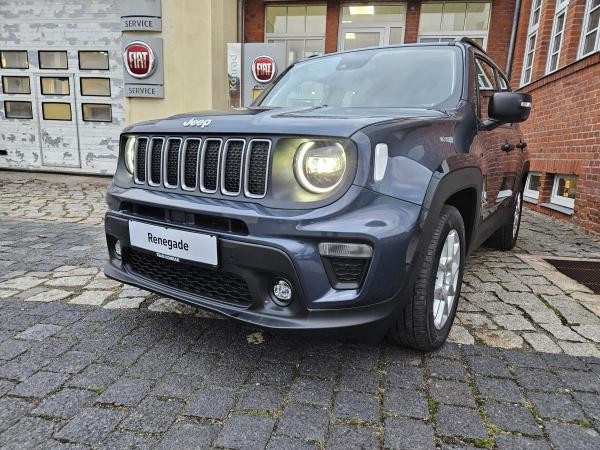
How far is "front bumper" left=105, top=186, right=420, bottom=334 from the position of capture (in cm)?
169

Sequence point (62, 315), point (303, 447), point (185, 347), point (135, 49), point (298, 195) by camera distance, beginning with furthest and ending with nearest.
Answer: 1. point (135, 49)
2. point (62, 315)
3. point (185, 347)
4. point (298, 195)
5. point (303, 447)

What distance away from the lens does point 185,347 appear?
2.31 meters

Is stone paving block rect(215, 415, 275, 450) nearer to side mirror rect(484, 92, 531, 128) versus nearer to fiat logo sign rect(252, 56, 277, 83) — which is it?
side mirror rect(484, 92, 531, 128)

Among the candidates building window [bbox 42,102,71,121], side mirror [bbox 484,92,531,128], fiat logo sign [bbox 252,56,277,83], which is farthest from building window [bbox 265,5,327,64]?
side mirror [bbox 484,92,531,128]

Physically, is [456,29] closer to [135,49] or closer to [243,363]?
[135,49]

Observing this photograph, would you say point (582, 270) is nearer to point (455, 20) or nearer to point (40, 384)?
point (40, 384)

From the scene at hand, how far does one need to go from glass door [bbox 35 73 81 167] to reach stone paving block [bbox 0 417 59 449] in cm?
903

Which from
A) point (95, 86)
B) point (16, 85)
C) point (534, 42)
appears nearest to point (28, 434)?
point (95, 86)

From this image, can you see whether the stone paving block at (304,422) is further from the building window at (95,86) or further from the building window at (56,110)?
the building window at (56,110)

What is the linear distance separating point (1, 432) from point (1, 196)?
22.6ft

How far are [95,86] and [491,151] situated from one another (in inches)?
348

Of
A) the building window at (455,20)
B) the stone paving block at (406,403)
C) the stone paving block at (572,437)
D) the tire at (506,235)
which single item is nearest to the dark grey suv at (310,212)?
the stone paving block at (406,403)

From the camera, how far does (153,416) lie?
1739 mm

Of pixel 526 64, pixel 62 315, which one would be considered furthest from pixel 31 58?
pixel 526 64
